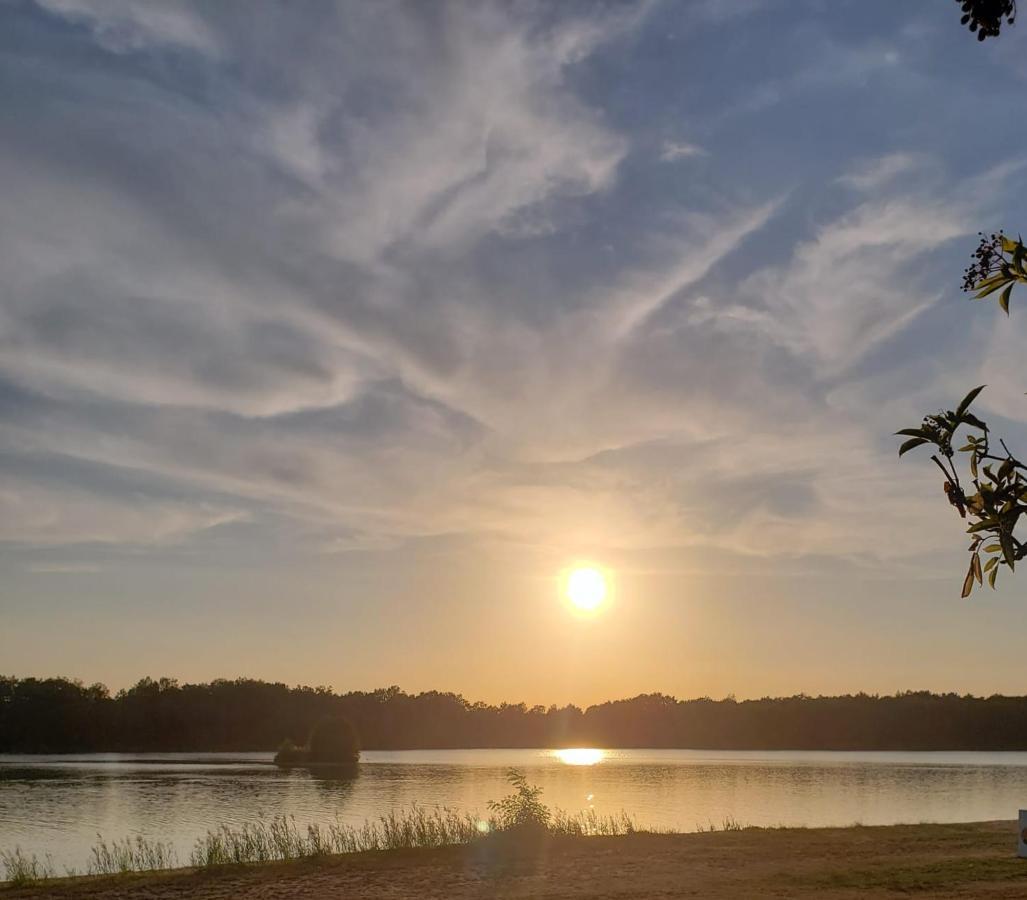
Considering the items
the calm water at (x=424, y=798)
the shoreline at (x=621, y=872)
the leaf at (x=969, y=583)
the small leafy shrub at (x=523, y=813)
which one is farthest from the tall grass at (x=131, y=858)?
the leaf at (x=969, y=583)

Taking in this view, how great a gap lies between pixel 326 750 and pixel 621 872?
83838 mm

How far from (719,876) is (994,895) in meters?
5.34

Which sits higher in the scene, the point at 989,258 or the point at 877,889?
the point at 989,258

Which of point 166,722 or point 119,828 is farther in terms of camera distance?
point 166,722

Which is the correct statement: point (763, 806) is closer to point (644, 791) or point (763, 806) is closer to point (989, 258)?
point (644, 791)

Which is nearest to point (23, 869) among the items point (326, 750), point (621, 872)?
point (621, 872)

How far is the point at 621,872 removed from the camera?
2156 cm

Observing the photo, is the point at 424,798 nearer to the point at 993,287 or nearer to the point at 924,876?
the point at 924,876

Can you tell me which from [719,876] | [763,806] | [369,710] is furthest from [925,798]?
[369,710]

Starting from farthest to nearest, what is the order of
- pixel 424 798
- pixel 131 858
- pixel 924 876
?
pixel 424 798
pixel 131 858
pixel 924 876

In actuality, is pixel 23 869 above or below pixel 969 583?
below

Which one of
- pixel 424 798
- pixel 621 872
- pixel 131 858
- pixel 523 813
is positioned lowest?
pixel 424 798

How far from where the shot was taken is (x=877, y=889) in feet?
62.6

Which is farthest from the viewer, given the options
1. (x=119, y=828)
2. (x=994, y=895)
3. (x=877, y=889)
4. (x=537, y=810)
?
(x=119, y=828)
